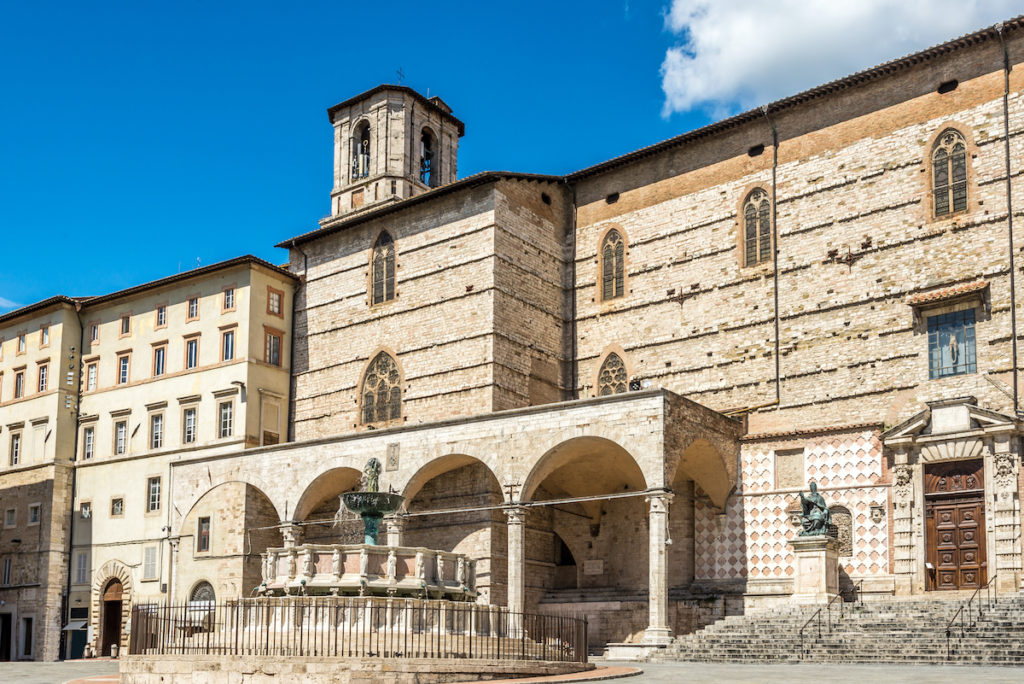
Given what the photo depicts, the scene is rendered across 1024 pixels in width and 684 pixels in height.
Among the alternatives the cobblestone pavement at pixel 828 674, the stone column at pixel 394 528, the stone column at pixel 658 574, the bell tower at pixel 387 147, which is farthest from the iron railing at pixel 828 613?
the bell tower at pixel 387 147

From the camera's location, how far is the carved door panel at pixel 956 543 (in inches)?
1040

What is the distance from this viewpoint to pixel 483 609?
20.5m

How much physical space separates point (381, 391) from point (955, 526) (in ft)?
58.2

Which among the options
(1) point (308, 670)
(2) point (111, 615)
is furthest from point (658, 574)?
Result: (2) point (111, 615)

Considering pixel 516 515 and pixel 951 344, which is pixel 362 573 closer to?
pixel 516 515

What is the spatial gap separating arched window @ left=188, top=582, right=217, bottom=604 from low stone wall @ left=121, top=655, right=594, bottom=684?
19.3 metres

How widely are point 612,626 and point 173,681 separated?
49.7 ft

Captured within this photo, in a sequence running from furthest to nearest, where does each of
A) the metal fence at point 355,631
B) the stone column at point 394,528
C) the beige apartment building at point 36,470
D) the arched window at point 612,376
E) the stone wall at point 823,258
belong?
the beige apartment building at point 36,470 → the arched window at point 612,376 → the stone column at point 394,528 → the stone wall at point 823,258 → the metal fence at point 355,631

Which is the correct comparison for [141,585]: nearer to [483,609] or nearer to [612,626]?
[612,626]

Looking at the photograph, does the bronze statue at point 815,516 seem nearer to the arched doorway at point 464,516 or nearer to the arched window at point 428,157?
the arched doorway at point 464,516

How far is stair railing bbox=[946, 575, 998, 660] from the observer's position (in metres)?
22.2

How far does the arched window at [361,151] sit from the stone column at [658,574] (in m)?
23.5

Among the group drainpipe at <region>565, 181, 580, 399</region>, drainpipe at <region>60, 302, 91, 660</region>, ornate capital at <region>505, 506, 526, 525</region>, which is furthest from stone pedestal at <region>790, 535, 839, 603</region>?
drainpipe at <region>60, 302, 91, 660</region>

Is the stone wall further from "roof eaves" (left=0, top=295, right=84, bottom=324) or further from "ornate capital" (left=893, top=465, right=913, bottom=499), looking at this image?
"roof eaves" (left=0, top=295, right=84, bottom=324)
